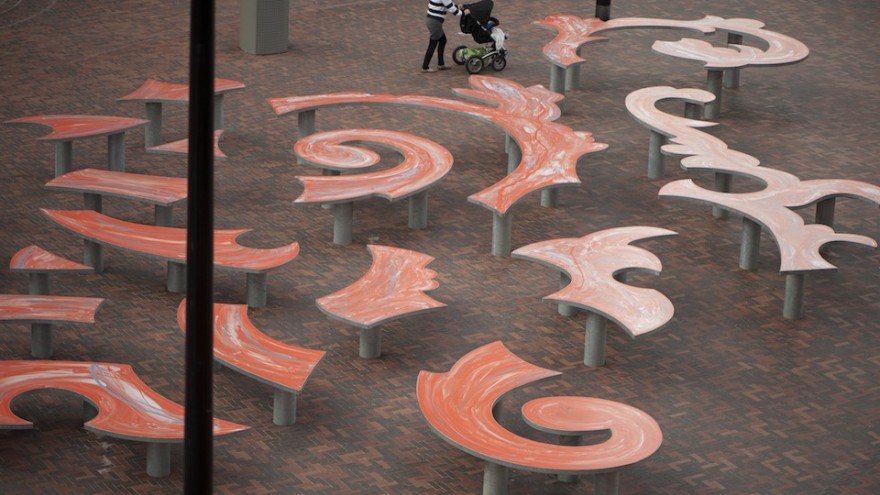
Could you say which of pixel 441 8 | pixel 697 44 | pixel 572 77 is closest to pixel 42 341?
pixel 441 8

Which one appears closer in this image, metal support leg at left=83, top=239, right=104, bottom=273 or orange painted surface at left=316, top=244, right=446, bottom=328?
orange painted surface at left=316, top=244, right=446, bottom=328

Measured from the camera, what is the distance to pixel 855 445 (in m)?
10.5

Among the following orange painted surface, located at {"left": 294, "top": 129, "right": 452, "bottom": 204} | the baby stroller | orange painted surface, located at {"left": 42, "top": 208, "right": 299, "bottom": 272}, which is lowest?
orange painted surface, located at {"left": 42, "top": 208, "right": 299, "bottom": 272}

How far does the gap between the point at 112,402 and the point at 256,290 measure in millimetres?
2774

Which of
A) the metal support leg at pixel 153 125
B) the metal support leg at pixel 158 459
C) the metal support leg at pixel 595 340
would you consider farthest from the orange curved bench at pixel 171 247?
the metal support leg at pixel 153 125

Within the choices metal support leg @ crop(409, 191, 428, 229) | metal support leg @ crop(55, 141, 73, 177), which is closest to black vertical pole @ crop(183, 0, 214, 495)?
metal support leg @ crop(409, 191, 428, 229)

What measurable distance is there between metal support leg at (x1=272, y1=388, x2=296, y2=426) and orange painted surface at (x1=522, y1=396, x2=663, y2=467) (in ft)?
6.17

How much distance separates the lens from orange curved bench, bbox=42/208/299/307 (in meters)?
12.3

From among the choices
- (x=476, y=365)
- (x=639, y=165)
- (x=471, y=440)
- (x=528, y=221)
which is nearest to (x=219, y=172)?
(x=528, y=221)

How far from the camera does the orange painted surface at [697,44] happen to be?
58.7 ft

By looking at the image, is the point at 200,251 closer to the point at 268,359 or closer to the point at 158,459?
the point at 158,459

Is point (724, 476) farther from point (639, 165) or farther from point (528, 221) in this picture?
point (639, 165)

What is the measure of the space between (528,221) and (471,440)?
5.52m

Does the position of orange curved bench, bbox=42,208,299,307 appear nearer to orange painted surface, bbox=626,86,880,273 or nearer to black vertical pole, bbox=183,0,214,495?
orange painted surface, bbox=626,86,880,273
